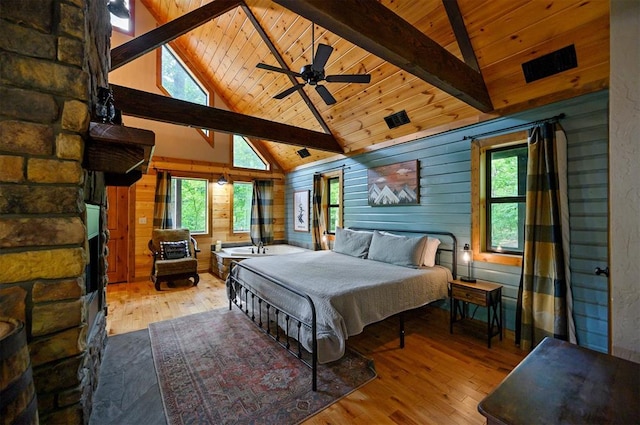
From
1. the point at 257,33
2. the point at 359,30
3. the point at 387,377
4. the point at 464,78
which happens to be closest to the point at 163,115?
the point at 257,33

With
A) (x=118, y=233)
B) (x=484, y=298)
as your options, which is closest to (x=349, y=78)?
(x=484, y=298)

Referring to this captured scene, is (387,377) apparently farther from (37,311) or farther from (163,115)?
(163,115)

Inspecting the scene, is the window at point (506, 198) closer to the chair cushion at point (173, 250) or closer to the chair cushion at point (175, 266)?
the chair cushion at point (175, 266)

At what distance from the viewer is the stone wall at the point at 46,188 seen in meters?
1.15

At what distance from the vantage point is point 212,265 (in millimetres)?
5980

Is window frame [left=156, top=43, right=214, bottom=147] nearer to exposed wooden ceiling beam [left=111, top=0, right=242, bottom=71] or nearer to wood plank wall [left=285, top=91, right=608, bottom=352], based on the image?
exposed wooden ceiling beam [left=111, top=0, right=242, bottom=71]

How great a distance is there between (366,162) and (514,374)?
13.1 feet

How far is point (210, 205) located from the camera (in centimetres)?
616

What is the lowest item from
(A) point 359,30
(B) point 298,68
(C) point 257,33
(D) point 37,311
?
(D) point 37,311

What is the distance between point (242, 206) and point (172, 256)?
2.12 metres

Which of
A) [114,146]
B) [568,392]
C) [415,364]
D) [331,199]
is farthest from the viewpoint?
[331,199]

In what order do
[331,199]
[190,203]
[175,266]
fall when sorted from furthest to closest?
1. [190,203]
2. [331,199]
3. [175,266]

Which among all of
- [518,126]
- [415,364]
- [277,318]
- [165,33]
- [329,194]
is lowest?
[415,364]

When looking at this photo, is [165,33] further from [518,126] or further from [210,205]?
Result: [518,126]
